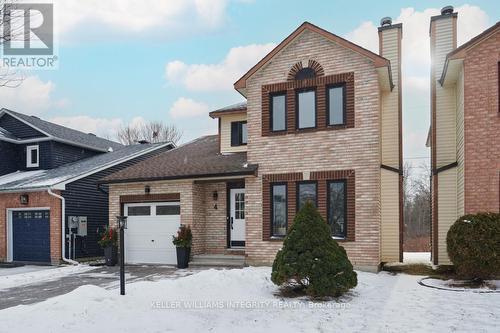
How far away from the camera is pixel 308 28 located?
40.3 feet

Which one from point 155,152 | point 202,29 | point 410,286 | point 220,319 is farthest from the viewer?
point 155,152

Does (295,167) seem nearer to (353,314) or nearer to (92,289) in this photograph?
(353,314)

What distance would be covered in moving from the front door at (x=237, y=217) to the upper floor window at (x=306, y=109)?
3.23 m

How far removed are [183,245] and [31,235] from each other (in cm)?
711

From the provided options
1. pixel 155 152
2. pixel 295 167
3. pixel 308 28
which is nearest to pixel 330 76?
pixel 308 28

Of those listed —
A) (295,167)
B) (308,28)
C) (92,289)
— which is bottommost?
(92,289)

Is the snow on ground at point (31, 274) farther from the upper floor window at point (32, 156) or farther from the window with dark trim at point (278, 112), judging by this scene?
the window with dark trim at point (278, 112)

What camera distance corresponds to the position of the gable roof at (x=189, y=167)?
12.8 metres

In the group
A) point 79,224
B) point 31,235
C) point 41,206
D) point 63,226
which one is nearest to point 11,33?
point 63,226

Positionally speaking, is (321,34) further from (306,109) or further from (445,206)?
(445,206)

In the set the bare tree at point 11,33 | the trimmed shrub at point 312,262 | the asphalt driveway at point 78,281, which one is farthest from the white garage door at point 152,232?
the bare tree at point 11,33

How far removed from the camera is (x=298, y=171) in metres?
12.0

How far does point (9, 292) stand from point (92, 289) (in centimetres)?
398

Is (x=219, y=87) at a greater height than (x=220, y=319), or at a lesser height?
greater
